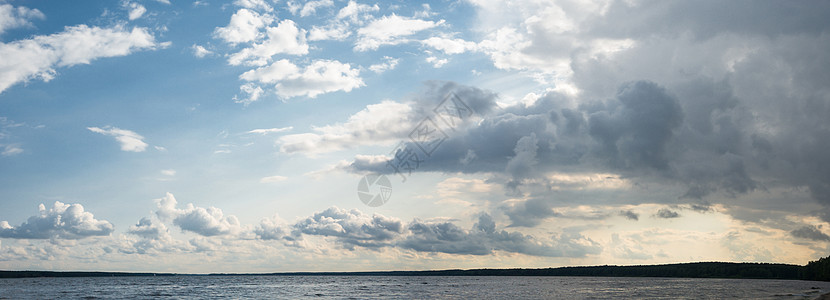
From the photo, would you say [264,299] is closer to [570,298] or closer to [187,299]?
[187,299]

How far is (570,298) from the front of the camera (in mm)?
120375

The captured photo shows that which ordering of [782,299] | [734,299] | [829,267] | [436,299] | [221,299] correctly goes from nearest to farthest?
[782,299], [734,299], [436,299], [221,299], [829,267]

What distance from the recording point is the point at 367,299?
397 ft

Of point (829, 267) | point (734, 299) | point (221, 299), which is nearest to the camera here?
point (734, 299)

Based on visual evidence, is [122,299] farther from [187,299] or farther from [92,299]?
[187,299]

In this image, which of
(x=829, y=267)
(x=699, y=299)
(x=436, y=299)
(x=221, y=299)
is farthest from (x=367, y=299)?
(x=829, y=267)

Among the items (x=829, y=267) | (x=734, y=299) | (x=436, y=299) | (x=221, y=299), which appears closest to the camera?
(x=734, y=299)

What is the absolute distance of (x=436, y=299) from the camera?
395 ft

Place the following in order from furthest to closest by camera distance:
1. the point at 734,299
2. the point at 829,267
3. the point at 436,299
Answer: the point at 829,267
the point at 436,299
the point at 734,299

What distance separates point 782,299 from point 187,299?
434 feet

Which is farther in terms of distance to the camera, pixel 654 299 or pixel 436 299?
pixel 436 299

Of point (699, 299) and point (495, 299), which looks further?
point (495, 299)

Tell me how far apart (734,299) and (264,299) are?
106129mm

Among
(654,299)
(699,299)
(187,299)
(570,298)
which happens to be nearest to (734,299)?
(699,299)
